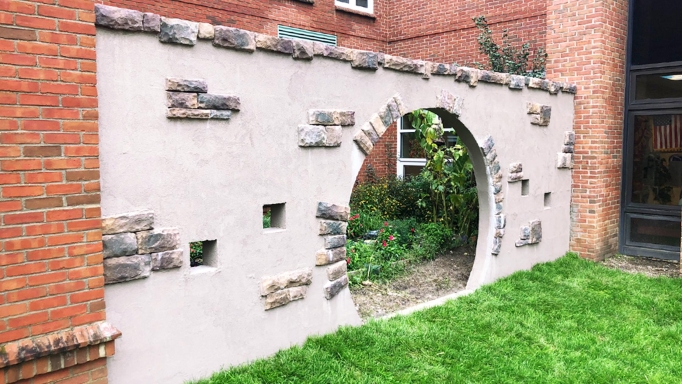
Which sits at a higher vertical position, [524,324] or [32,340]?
[32,340]

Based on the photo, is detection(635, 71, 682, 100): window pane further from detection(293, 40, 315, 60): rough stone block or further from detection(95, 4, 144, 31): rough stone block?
detection(95, 4, 144, 31): rough stone block

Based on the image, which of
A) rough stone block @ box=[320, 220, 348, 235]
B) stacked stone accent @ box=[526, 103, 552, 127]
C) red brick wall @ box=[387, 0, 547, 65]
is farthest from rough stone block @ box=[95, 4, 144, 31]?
red brick wall @ box=[387, 0, 547, 65]

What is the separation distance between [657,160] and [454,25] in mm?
5125

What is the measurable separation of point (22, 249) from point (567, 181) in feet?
21.4

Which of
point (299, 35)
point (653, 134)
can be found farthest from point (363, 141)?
point (299, 35)

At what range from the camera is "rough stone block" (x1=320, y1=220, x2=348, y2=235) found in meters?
4.23

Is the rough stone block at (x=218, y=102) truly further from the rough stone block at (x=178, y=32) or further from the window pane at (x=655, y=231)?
the window pane at (x=655, y=231)

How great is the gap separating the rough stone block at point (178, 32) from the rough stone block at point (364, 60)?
1403 millimetres

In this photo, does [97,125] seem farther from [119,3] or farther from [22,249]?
[119,3]

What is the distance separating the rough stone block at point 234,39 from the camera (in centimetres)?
347

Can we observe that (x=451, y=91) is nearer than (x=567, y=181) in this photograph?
Yes

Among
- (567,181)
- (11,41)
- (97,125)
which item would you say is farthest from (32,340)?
(567,181)

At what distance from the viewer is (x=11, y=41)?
255cm

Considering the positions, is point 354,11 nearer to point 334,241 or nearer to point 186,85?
point 334,241
